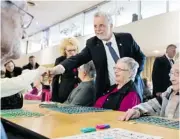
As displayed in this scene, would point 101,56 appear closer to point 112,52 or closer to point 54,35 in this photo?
point 112,52

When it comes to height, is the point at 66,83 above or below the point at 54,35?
below

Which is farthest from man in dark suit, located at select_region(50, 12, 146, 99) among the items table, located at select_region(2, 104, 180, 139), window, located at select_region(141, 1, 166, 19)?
window, located at select_region(141, 1, 166, 19)

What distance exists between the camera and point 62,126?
1.13 meters

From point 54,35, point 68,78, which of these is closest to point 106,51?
point 68,78

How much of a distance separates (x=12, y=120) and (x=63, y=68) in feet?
3.23

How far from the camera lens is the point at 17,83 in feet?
5.26

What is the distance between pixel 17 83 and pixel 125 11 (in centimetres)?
448

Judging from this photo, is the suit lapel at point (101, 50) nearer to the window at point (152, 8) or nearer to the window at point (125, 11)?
the window at point (152, 8)

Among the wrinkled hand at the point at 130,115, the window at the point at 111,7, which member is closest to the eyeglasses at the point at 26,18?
the wrinkled hand at the point at 130,115

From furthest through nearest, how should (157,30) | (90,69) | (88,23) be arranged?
(88,23), (157,30), (90,69)

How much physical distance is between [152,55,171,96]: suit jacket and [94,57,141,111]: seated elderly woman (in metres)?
1.45

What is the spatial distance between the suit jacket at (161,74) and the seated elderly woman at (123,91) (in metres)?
1.45

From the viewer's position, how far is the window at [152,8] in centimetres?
499

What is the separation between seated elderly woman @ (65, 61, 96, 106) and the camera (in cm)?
215
